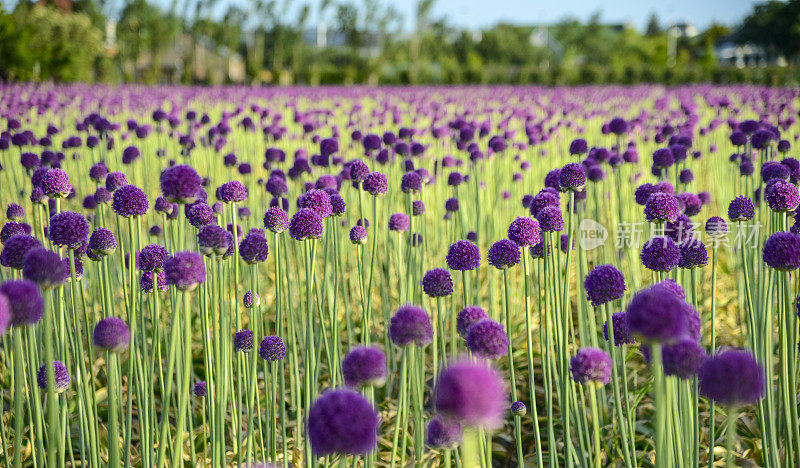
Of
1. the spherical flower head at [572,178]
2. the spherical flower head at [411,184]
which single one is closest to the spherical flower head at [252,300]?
the spherical flower head at [411,184]

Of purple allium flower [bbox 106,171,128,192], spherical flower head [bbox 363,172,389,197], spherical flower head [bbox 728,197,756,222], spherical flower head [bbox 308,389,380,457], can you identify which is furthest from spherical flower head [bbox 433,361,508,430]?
purple allium flower [bbox 106,171,128,192]

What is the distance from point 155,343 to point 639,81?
38.8 meters

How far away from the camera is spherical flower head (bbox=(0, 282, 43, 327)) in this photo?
1488mm

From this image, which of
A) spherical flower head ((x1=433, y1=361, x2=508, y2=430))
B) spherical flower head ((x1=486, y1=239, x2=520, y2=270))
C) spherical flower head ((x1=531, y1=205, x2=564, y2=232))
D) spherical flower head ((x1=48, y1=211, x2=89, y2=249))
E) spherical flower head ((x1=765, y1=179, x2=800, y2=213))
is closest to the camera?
spherical flower head ((x1=433, y1=361, x2=508, y2=430))

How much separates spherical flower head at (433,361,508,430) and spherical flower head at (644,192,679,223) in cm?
165

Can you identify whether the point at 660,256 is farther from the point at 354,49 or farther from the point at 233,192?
the point at 354,49

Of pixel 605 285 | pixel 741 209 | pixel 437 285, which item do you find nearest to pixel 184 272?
pixel 437 285

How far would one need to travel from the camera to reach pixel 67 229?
2203 millimetres

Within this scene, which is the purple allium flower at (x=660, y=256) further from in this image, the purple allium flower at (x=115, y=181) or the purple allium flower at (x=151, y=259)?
the purple allium flower at (x=115, y=181)

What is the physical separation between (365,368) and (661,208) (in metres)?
1.51

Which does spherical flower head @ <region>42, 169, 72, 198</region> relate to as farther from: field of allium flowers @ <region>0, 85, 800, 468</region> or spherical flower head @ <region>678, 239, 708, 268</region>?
spherical flower head @ <region>678, 239, 708, 268</region>

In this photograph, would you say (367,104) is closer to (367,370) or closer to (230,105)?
(230,105)

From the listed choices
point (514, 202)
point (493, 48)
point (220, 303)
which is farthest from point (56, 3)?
point (220, 303)

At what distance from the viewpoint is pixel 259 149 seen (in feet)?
31.9
